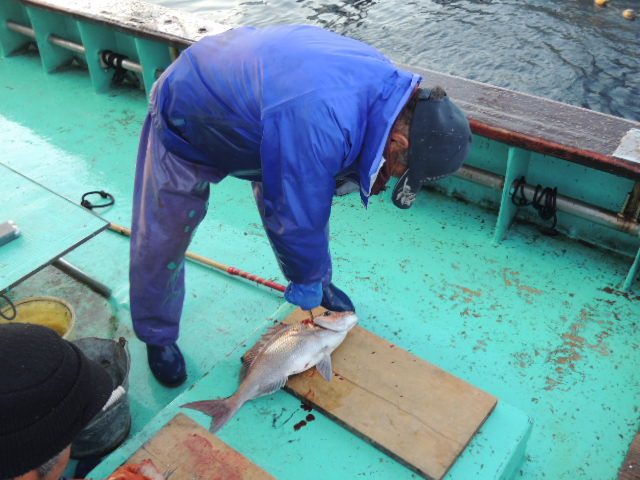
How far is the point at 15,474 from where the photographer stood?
4.51ft

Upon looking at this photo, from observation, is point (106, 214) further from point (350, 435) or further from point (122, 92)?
point (350, 435)

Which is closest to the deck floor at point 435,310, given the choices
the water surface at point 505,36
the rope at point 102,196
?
the rope at point 102,196

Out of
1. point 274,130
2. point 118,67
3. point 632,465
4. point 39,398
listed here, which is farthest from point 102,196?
point 632,465

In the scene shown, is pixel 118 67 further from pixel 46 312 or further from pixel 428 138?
pixel 428 138

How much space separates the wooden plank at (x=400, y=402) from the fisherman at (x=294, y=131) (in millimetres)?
441

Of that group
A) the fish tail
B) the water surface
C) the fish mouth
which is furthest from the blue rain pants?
the water surface

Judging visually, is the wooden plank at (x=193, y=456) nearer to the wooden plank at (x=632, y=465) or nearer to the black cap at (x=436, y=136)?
the black cap at (x=436, y=136)

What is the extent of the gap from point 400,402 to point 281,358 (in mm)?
577

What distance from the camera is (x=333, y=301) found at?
3.20 metres

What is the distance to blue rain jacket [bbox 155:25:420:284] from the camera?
2010 millimetres

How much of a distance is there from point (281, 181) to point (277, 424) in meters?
1.12

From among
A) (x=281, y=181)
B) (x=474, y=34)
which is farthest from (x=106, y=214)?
(x=474, y=34)

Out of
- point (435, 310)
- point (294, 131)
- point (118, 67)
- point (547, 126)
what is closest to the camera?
point (294, 131)

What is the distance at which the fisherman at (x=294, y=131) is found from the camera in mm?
2023
